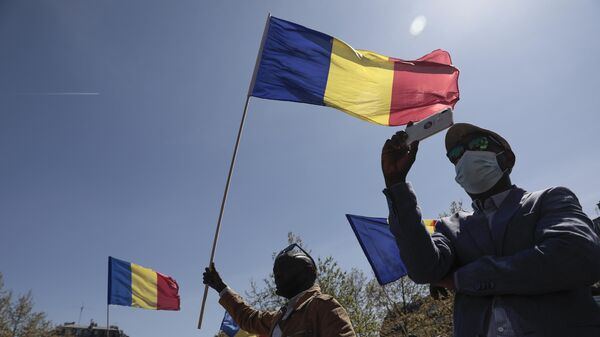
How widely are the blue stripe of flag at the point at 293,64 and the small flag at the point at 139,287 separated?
7.55 m

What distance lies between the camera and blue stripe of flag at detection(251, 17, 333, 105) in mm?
5039

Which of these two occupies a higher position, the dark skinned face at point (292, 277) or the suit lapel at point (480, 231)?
the dark skinned face at point (292, 277)

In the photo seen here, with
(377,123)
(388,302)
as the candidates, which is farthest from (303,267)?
(388,302)

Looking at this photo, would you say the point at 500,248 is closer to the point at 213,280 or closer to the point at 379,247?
the point at 213,280

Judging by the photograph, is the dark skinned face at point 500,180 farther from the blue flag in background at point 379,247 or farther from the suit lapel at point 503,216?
the blue flag in background at point 379,247

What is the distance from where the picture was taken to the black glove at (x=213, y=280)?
3.76m

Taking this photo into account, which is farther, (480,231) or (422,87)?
(422,87)

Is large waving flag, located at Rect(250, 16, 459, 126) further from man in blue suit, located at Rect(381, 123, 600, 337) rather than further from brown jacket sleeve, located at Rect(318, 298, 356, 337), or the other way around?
man in blue suit, located at Rect(381, 123, 600, 337)

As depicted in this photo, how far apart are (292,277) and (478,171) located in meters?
1.75

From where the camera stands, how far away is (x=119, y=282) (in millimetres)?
9984

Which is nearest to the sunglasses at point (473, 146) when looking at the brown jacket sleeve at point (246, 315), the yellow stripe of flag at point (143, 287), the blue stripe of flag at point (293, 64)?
the brown jacket sleeve at point (246, 315)

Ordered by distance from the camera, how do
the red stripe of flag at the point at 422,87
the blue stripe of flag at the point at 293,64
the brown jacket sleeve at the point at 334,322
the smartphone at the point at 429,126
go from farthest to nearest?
the blue stripe of flag at the point at 293,64 → the red stripe of flag at the point at 422,87 → the brown jacket sleeve at the point at 334,322 → the smartphone at the point at 429,126

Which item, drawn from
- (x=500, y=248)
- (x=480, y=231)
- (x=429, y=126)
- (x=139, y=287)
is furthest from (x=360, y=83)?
(x=139, y=287)

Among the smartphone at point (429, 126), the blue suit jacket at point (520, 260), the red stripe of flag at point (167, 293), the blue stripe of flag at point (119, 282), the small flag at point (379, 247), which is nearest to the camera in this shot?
the blue suit jacket at point (520, 260)
